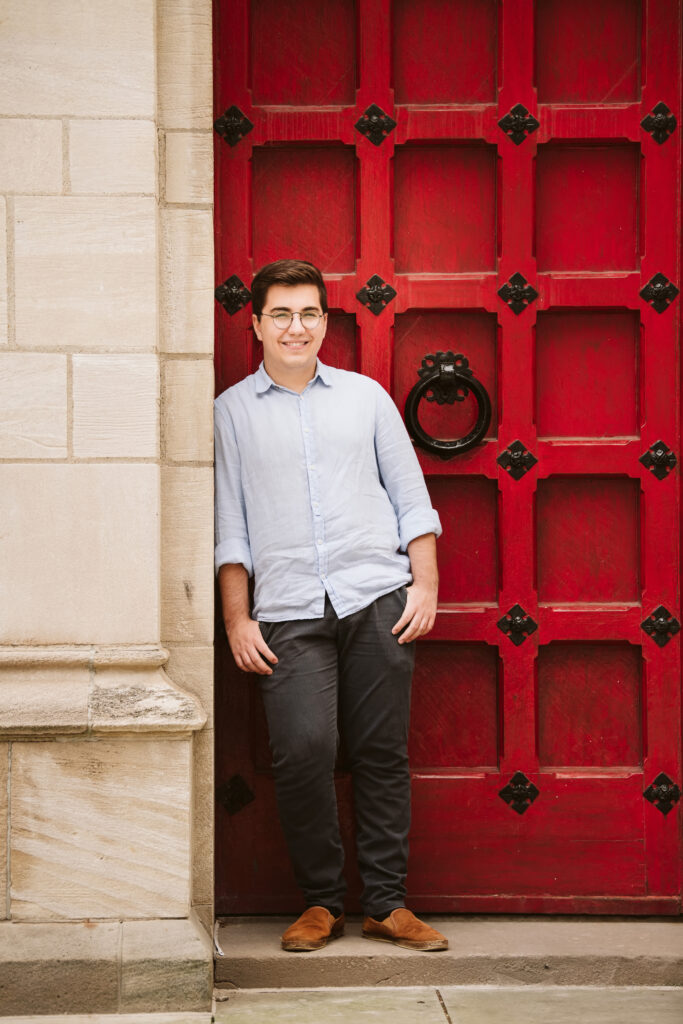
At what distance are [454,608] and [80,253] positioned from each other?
5.61 feet

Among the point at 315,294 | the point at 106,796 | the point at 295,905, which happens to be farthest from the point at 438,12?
the point at 295,905

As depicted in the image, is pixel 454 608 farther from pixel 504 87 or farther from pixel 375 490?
pixel 504 87

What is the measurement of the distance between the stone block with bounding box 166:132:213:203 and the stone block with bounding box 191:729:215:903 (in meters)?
1.65

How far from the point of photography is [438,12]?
165 inches

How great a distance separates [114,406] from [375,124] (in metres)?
1.38

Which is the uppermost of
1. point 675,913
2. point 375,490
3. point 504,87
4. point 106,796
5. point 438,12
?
point 438,12

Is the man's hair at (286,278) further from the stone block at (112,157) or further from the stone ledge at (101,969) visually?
the stone ledge at (101,969)

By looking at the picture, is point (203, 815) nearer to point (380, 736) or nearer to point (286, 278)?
point (380, 736)

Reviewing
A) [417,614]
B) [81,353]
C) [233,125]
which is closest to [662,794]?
[417,614]

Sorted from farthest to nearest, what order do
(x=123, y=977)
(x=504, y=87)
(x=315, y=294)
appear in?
1. (x=504, y=87)
2. (x=315, y=294)
3. (x=123, y=977)

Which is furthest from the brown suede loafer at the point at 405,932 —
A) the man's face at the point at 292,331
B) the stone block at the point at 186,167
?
the stone block at the point at 186,167

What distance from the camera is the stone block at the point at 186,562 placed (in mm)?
3764

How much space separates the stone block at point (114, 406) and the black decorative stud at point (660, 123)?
188 centimetres

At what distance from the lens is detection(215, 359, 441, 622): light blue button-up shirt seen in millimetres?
3838
